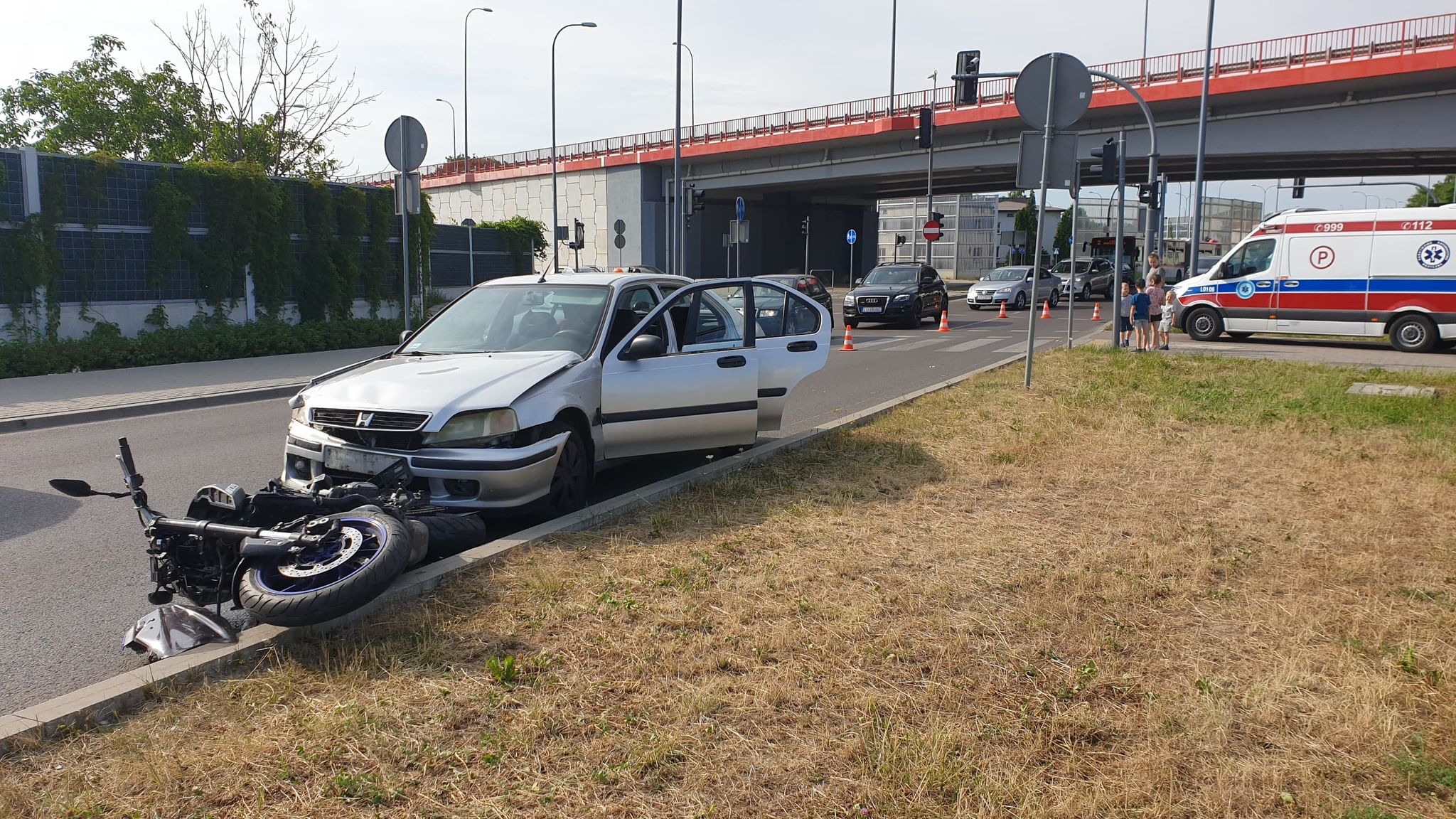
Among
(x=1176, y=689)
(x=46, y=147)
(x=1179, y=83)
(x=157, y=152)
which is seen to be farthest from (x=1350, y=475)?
(x=46, y=147)

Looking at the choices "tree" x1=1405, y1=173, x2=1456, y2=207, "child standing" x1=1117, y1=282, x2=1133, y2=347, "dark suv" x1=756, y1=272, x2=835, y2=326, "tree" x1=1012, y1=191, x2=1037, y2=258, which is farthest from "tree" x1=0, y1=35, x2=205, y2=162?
"tree" x1=1405, y1=173, x2=1456, y2=207

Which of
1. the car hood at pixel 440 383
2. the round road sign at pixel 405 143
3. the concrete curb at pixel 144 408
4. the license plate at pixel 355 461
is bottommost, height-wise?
the concrete curb at pixel 144 408

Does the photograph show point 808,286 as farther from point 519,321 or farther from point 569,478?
point 569,478

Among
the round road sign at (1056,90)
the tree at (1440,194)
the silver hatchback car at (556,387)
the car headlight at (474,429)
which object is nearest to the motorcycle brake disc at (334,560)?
the silver hatchback car at (556,387)

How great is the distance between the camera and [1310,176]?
4516cm

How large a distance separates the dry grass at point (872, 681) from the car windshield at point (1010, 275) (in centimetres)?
3201

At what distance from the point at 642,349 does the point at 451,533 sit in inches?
76.9

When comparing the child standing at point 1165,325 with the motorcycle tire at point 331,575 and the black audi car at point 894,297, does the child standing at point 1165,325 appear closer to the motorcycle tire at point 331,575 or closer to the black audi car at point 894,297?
the black audi car at point 894,297

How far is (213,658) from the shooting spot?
3990mm

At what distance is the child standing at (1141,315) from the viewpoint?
17906mm

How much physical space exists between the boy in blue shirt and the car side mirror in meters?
13.1

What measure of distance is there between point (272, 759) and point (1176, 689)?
9.91 feet

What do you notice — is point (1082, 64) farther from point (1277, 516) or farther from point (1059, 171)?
point (1277, 516)

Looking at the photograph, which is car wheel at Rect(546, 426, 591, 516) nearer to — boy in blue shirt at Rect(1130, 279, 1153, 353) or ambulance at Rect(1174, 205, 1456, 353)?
boy in blue shirt at Rect(1130, 279, 1153, 353)
